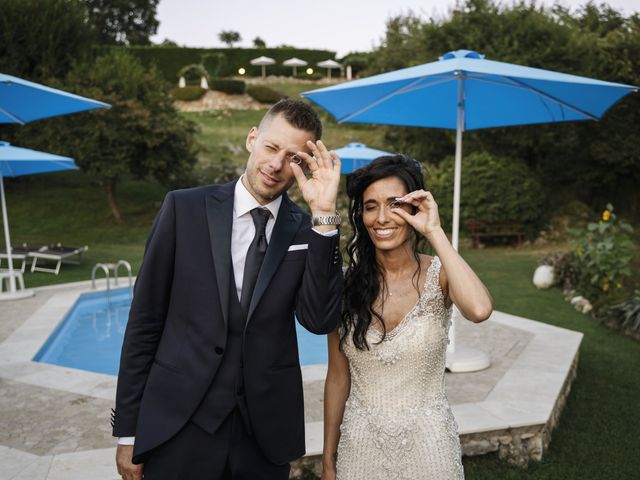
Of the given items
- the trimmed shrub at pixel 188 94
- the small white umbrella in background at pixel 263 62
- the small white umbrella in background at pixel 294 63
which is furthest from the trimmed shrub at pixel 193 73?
the small white umbrella in background at pixel 294 63

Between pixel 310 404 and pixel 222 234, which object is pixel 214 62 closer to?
pixel 310 404

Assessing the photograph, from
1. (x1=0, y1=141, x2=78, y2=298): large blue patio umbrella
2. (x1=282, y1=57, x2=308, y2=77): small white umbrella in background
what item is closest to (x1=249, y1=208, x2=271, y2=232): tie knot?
(x1=0, y1=141, x2=78, y2=298): large blue patio umbrella

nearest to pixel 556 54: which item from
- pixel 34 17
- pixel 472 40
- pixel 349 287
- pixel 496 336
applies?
pixel 472 40

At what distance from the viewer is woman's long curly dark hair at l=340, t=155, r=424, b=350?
247 centimetres

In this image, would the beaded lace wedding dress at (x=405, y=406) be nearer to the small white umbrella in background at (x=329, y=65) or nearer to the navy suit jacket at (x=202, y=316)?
the navy suit jacket at (x=202, y=316)

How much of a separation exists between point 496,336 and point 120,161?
16.4m

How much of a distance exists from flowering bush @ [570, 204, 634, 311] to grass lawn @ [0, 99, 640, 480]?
51cm

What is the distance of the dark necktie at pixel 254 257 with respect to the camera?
2.24 meters

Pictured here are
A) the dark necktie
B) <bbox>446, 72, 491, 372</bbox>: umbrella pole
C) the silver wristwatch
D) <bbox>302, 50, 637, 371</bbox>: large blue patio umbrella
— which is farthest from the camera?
<bbox>446, 72, 491, 372</bbox>: umbrella pole

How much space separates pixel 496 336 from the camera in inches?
300

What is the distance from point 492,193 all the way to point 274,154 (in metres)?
16.2

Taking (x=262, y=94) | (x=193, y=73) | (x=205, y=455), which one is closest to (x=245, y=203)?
(x=205, y=455)

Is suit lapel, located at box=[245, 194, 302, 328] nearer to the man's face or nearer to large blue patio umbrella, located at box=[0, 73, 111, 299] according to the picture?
the man's face

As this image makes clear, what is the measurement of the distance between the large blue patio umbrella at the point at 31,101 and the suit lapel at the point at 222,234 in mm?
4019
